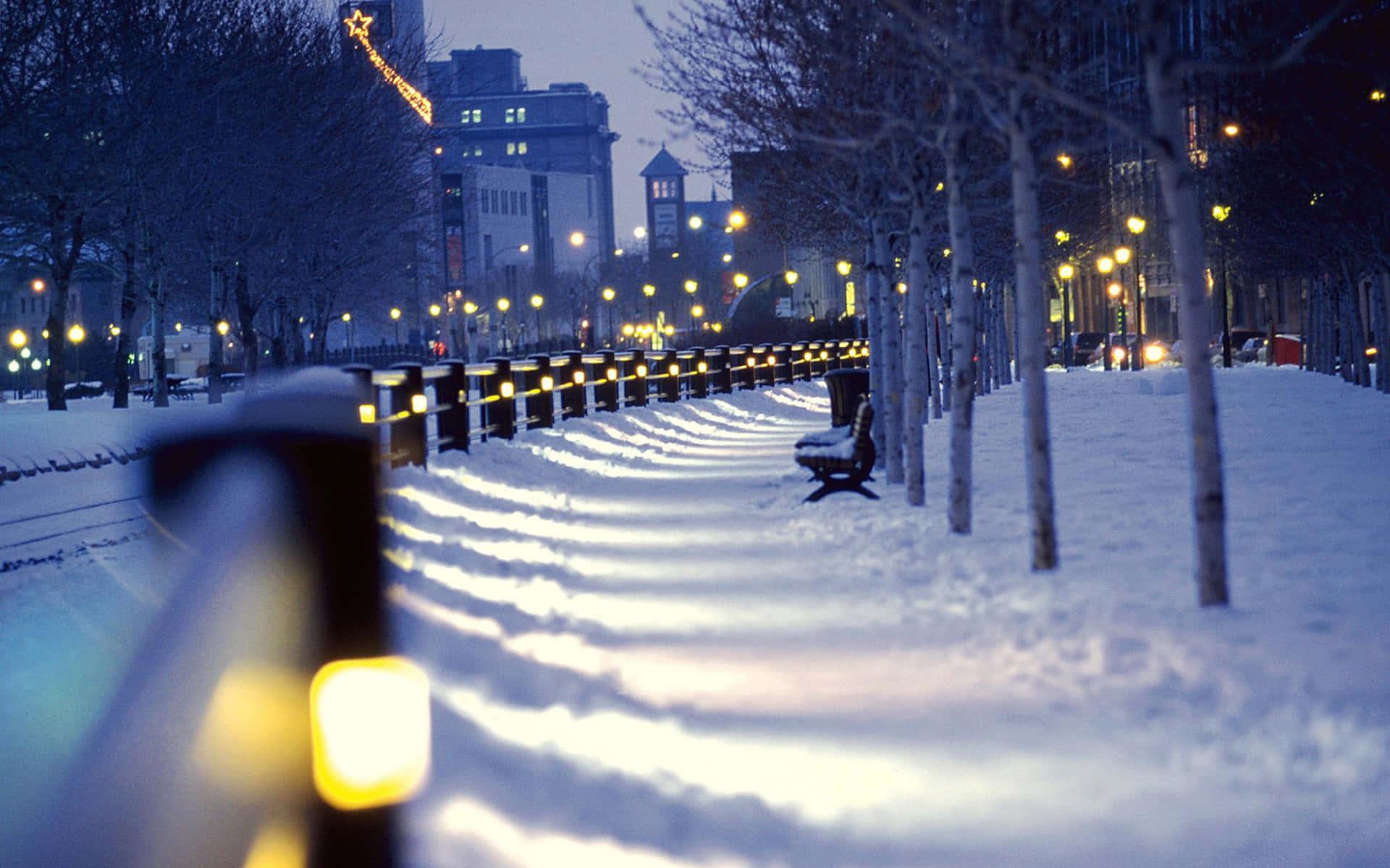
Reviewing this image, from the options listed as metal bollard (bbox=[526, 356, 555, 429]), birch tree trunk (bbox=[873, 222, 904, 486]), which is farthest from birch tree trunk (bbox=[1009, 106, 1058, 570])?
metal bollard (bbox=[526, 356, 555, 429])

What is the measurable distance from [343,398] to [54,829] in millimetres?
4042

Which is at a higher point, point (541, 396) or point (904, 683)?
point (541, 396)

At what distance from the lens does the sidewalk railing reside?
1947 cm

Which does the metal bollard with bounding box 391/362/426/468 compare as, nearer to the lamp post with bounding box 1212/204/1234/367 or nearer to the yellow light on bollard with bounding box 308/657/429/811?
the yellow light on bollard with bounding box 308/657/429/811

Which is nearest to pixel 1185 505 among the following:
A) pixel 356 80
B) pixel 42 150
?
pixel 42 150

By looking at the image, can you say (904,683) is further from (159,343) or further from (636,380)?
(159,343)

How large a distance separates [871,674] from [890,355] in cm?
1052

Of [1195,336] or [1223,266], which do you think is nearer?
[1195,336]

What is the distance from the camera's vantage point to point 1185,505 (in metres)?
14.6

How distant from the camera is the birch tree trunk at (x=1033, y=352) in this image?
10.9 metres

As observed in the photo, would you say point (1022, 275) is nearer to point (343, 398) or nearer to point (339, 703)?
point (343, 398)

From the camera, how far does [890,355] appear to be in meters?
18.5

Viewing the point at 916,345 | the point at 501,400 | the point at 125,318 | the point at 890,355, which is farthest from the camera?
the point at 125,318

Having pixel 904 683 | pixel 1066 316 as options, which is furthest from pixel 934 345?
pixel 1066 316
